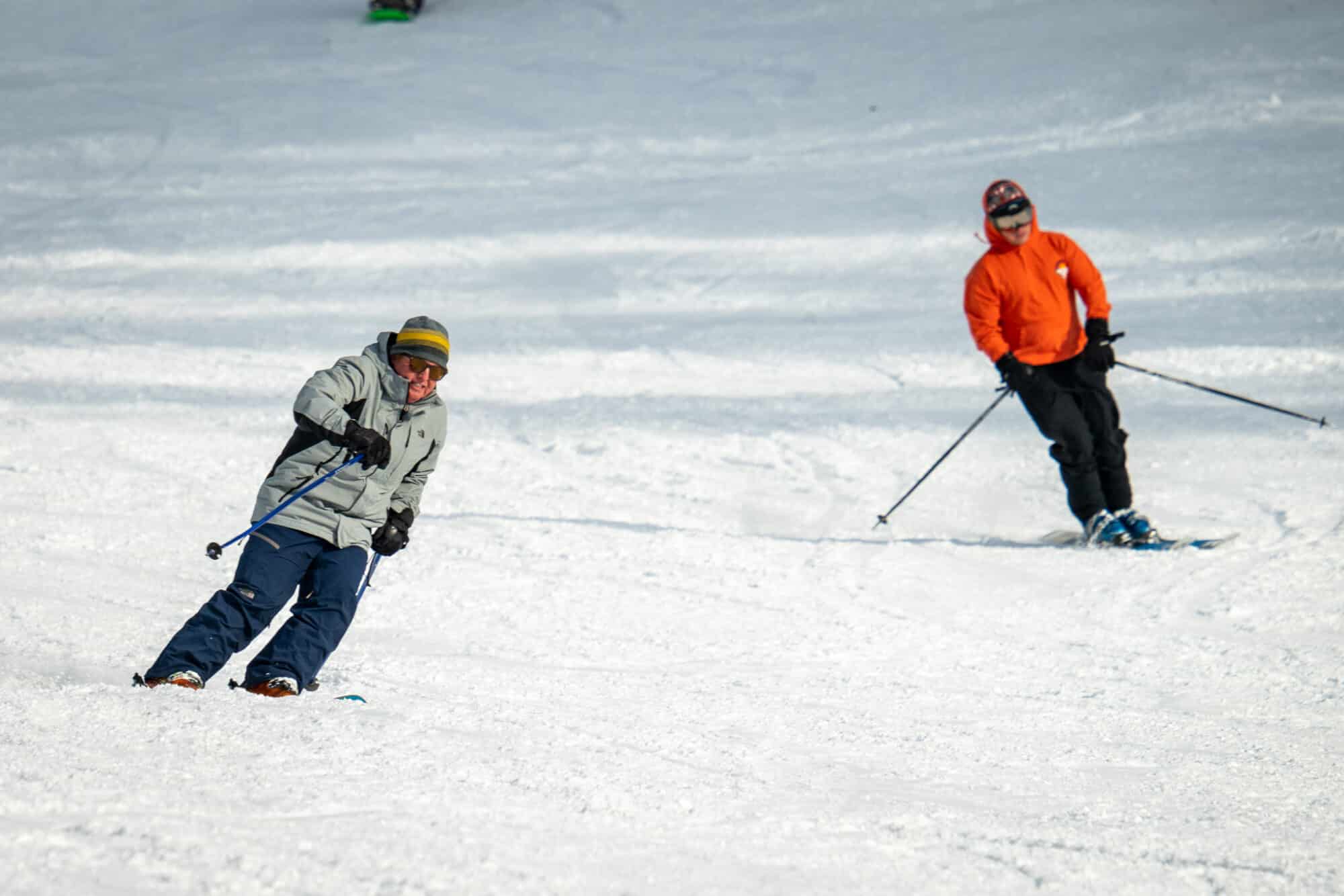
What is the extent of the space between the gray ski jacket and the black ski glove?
0.07m

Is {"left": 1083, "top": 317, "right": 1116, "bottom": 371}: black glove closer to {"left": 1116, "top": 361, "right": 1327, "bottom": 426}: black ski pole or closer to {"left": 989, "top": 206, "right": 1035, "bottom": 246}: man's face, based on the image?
{"left": 1116, "top": 361, "right": 1327, "bottom": 426}: black ski pole

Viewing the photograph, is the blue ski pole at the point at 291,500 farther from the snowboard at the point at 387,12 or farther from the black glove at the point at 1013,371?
the snowboard at the point at 387,12

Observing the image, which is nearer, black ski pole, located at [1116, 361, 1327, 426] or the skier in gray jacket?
the skier in gray jacket

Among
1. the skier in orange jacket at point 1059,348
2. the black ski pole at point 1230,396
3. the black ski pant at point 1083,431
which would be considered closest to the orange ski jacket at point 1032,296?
the skier in orange jacket at point 1059,348

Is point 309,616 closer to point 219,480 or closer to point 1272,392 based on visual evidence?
point 219,480

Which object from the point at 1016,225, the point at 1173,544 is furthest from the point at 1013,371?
the point at 1173,544

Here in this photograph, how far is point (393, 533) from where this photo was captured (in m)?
4.09

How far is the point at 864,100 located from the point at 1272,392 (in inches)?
303

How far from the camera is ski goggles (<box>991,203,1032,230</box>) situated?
5.95 m

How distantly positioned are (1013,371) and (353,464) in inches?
133

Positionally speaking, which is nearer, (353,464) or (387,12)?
(353,464)

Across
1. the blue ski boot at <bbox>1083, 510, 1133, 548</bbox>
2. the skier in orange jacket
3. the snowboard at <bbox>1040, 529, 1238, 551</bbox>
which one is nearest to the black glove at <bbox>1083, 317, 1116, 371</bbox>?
the skier in orange jacket

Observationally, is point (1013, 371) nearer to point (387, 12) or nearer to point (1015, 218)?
point (1015, 218)

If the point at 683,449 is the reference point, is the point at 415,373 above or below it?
above
